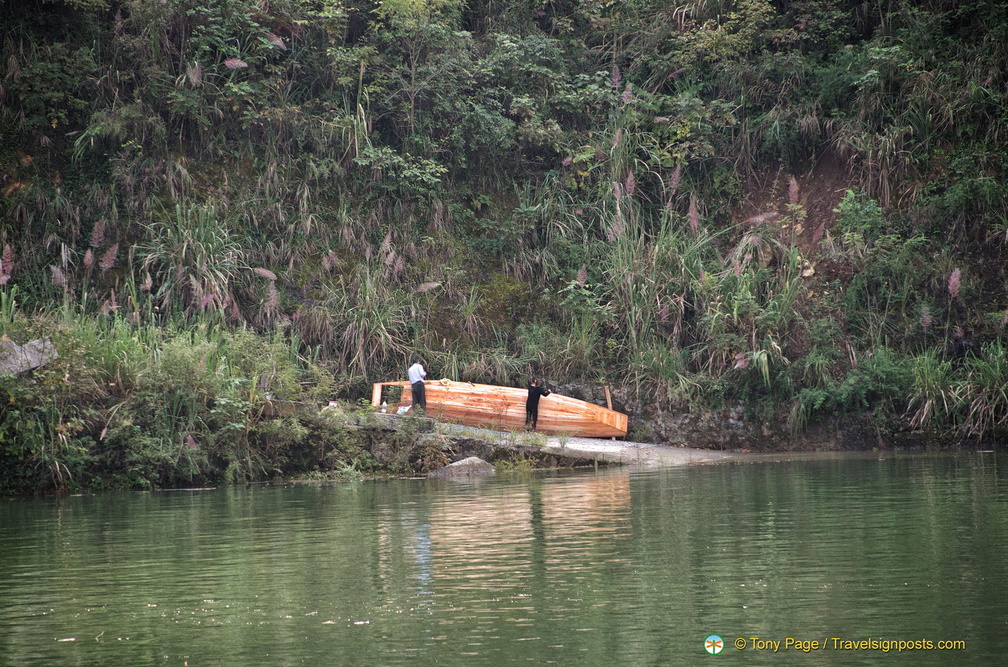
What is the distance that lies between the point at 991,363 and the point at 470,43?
14887 millimetres

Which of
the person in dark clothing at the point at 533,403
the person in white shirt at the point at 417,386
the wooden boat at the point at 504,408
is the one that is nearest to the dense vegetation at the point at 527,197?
the wooden boat at the point at 504,408

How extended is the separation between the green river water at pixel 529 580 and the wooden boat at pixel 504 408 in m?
7.55

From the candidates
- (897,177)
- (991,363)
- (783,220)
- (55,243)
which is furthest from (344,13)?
(991,363)

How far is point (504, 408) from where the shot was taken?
2228 cm

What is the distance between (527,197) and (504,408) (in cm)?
714

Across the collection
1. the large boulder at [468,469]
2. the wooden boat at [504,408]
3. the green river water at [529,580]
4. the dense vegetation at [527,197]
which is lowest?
the green river water at [529,580]

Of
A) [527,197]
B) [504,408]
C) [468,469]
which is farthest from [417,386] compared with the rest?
[527,197]

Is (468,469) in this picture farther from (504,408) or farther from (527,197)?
(527,197)

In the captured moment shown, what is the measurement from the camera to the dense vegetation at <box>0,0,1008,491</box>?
22938 millimetres

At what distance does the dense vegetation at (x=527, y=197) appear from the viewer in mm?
22938

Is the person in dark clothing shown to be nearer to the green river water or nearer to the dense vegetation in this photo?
the dense vegetation

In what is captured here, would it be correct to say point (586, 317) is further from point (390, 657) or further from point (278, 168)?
point (390, 657)

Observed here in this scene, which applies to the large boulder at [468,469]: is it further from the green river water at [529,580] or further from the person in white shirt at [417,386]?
the green river water at [529,580]

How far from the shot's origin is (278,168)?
26.3 m
